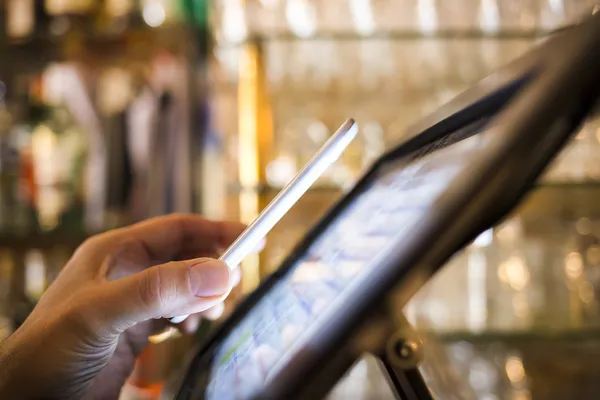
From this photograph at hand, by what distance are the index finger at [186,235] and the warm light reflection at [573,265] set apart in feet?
3.02

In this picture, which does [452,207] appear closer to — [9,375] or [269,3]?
[9,375]

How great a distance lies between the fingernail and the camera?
36 cm

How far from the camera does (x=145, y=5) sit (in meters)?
1.27

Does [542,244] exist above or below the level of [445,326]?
above

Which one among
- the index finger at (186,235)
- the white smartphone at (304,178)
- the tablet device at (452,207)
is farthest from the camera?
the index finger at (186,235)

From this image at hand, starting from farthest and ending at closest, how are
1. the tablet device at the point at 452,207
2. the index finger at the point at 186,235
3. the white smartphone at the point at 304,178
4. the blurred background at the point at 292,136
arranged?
the blurred background at the point at 292,136
the index finger at the point at 186,235
the white smartphone at the point at 304,178
the tablet device at the point at 452,207

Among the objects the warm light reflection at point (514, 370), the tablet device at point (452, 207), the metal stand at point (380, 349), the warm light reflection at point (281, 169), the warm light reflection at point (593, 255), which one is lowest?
the warm light reflection at point (514, 370)

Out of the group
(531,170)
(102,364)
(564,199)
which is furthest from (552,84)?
(564,199)

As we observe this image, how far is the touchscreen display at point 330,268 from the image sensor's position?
0.22m

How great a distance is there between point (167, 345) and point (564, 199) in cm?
98

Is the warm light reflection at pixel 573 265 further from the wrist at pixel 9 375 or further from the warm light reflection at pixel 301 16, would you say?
the wrist at pixel 9 375

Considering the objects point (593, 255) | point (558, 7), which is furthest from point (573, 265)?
point (558, 7)

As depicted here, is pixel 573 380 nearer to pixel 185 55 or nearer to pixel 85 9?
pixel 185 55

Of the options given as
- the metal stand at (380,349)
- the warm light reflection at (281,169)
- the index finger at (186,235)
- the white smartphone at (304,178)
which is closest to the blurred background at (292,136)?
the warm light reflection at (281,169)
